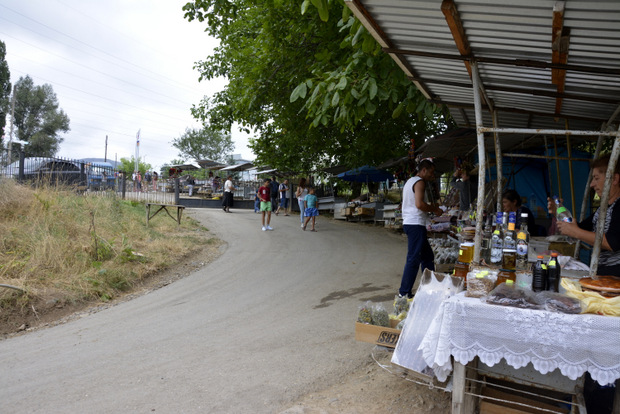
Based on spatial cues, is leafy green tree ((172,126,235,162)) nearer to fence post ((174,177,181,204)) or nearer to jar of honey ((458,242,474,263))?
fence post ((174,177,181,204))

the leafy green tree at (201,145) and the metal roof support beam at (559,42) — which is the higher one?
the leafy green tree at (201,145)

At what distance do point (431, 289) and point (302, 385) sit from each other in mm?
1615

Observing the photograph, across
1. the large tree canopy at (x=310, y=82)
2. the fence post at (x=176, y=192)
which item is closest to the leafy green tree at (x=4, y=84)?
the fence post at (x=176, y=192)

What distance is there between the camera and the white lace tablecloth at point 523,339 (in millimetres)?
2584

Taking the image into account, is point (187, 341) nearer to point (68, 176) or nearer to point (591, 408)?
point (591, 408)

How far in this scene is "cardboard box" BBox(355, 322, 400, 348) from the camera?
12.8 feet

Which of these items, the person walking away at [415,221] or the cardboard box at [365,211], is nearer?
the person walking away at [415,221]

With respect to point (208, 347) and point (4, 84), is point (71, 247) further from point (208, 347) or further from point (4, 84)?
point (4, 84)

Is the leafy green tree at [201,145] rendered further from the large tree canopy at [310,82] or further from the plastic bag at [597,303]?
the plastic bag at [597,303]

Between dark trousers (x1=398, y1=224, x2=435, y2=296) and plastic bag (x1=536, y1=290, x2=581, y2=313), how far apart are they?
110 inches

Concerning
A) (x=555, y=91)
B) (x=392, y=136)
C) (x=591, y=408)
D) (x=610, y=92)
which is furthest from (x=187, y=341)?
(x=392, y=136)

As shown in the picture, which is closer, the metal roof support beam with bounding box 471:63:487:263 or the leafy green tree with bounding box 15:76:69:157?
the metal roof support beam with bounding box 471:63:487:263

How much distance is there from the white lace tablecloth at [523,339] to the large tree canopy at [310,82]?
3092mm

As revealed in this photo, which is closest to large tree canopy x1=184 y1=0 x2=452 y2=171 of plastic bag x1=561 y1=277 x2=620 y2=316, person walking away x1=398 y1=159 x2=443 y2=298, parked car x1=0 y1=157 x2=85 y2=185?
person walking away x1=398 y1=159 x2=443 y2=298
